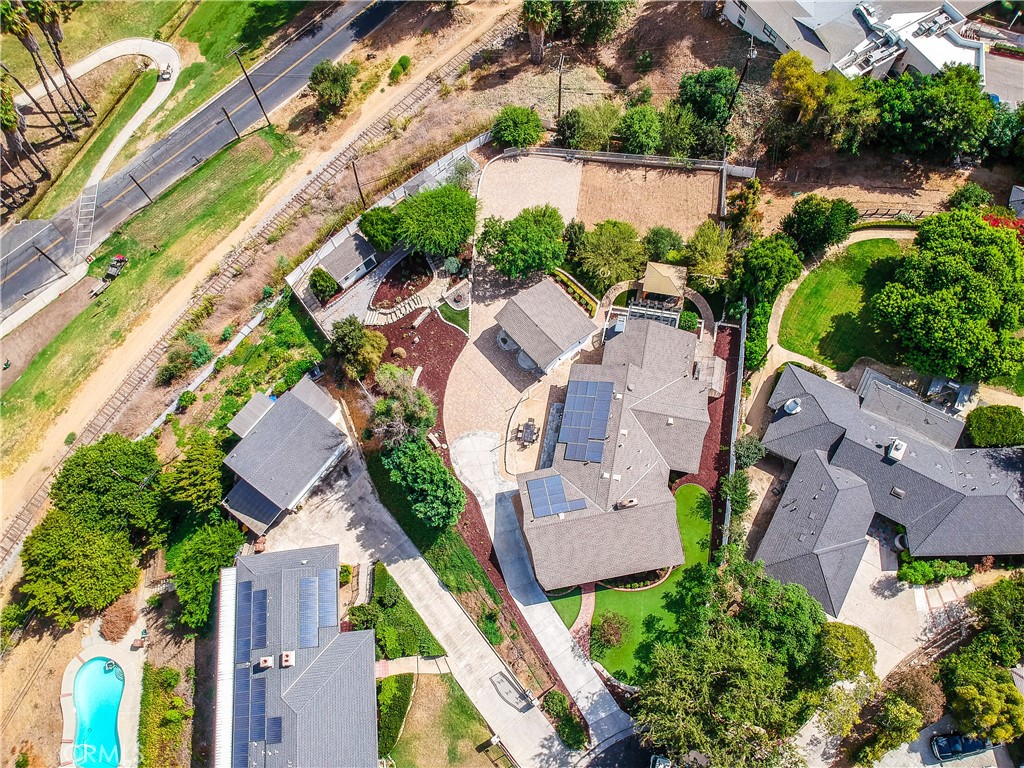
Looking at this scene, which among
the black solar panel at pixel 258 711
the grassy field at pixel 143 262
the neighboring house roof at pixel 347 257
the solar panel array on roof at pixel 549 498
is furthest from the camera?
the grassy field at pixel 143 262

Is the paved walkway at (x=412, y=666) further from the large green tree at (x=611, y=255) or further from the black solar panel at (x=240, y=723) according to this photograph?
the large green tree at (x=611, y=255)

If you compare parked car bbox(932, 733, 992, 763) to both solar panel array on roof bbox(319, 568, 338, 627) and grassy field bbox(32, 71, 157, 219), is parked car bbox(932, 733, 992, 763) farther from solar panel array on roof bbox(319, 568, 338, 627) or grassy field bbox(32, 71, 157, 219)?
grassy field bbox(32, 71, 157, 219)

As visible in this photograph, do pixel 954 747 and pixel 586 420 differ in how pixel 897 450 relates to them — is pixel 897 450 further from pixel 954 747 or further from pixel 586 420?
pixel 586 420

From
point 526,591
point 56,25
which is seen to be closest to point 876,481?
point 526,591

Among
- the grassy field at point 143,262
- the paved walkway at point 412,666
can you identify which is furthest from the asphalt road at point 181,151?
the paved walkway at point 412,666

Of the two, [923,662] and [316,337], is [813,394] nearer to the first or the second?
[923,662]

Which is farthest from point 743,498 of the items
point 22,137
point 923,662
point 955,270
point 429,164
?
point 22,137
